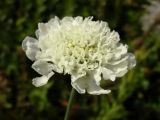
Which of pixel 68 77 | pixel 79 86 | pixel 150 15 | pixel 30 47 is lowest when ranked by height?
pixel 79 86

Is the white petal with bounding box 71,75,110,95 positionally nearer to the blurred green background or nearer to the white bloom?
the blurred green background

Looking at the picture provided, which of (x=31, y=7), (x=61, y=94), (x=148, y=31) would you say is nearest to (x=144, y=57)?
(x=148, y=31)

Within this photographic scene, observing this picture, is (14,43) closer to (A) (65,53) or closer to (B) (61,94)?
(B) (61,94)

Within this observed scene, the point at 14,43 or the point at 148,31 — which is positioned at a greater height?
the point at 148,31

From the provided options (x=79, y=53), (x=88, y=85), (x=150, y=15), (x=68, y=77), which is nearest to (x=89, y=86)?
(x=88, y=85)

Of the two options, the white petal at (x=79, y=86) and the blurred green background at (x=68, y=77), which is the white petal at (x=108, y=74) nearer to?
the white petal at (x=79, y=86)

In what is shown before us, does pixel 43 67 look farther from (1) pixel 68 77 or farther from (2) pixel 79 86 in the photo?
(1) pixel 68 77

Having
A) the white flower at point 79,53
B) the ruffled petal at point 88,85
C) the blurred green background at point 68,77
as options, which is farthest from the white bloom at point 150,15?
the ruffled petal at point 88,85
